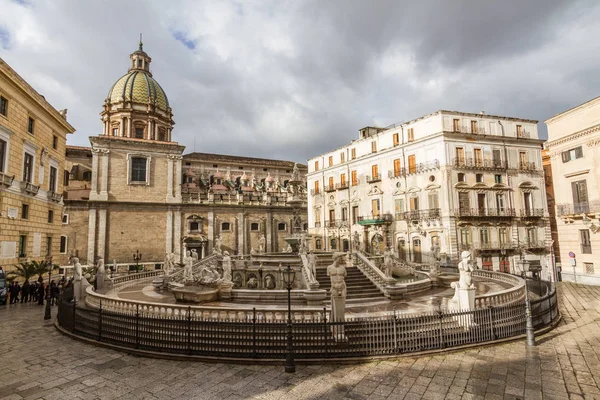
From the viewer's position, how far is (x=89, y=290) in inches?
512

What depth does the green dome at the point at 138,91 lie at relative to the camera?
41688mm

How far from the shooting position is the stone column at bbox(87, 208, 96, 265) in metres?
32.1

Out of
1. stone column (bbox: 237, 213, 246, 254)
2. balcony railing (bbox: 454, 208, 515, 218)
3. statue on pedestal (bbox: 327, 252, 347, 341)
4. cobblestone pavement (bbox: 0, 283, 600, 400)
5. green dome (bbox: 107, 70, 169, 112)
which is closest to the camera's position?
cobblestone pavement (bbox: 0, 283, 600, 400)

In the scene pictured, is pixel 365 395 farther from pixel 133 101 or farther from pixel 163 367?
pixel 133 101

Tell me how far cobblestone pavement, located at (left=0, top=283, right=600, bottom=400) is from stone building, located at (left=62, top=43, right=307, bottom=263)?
70.6 ft

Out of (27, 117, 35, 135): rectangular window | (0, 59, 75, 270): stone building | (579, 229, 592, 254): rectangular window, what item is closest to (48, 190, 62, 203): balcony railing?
(0, 59, 75, 270): stone building

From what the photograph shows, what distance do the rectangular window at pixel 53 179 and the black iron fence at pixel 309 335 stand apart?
17.9 metres

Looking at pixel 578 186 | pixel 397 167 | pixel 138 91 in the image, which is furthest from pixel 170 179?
pixel 578 186

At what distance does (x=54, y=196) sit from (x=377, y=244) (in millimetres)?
25447

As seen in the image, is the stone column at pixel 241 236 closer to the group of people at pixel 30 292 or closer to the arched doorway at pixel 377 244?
the arched doorway at pixel 377 244

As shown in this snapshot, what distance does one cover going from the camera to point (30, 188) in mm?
19141

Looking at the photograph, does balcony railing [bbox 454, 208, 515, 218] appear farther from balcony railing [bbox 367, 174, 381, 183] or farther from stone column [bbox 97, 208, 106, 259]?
stone column [bbox 97, 208, 106, 259]

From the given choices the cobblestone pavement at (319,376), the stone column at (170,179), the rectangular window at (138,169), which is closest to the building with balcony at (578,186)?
the cobblestone pavement at (319,376)

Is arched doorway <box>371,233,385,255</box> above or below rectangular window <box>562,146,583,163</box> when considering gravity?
below
